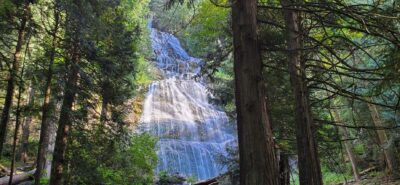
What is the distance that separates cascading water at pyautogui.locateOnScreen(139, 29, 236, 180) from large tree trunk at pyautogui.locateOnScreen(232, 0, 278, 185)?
14.1 metres

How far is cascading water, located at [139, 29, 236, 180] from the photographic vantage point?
2084 cm

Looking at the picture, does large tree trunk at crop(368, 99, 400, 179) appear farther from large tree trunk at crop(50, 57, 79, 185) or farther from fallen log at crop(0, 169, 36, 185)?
fallen log at crop(0, 169, 36, 185)

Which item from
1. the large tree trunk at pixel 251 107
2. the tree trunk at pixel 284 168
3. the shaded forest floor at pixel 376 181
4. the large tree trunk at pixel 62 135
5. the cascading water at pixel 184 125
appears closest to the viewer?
the large tree trunk at pixel 251 107

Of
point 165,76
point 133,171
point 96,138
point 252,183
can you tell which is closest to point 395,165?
point 133,171

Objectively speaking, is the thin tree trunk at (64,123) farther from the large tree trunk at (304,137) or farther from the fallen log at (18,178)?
the large tree trunk at (304,137)

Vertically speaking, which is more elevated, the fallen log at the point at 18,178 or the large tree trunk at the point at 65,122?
the large tree trunk at the point at 65,122

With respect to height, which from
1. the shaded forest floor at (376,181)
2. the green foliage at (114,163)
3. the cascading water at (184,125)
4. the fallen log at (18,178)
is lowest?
the shaded forest floor at (376,181)

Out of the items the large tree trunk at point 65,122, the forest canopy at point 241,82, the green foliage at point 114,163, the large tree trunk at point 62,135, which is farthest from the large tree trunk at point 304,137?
the green foliage at point 114,163

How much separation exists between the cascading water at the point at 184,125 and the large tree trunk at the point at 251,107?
1405 cm

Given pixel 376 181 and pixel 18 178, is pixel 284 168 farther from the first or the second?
pixel 18 178

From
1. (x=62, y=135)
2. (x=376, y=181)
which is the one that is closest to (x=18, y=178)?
(x=62, y=135)

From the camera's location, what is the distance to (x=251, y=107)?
11.0ft

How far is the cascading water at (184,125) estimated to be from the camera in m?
20.8

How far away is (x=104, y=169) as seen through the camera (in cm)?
1062
